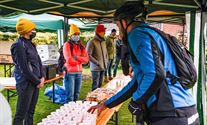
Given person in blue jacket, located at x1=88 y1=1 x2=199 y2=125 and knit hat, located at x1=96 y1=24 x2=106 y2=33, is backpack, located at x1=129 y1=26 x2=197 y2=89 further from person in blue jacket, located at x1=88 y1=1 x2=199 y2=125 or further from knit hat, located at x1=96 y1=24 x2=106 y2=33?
knit hat, located at x1=96 y1=24 x2=106 y2=33

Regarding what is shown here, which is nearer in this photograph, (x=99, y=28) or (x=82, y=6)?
(x=82, y=6)

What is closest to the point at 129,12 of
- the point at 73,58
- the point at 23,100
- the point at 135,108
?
the point at 135,108

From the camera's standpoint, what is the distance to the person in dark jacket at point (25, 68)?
3.50 meters

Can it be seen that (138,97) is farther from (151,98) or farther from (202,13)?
(202,13)

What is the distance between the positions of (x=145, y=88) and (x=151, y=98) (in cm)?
11

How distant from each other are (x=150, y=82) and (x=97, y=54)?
180 inches

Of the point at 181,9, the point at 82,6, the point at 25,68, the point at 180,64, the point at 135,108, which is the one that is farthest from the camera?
the point at 82,6

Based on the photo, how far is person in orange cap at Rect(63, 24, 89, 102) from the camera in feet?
17.4

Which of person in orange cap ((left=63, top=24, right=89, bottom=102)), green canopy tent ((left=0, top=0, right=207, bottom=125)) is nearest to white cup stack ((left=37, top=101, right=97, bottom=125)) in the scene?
green canopy tent ((left=0, top=0, right=207, bottom=125))

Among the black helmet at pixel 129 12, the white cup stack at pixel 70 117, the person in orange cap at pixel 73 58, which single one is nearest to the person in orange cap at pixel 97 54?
the person in orange cap at pixel 73 58

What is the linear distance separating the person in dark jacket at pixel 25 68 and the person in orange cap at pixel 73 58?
5.31ft

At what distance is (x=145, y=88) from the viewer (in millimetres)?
1799

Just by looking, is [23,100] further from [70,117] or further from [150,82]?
[150,82]

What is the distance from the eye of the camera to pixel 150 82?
1772 mm
